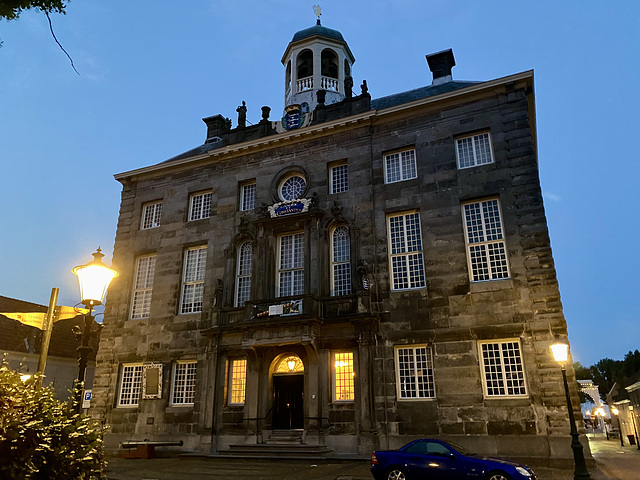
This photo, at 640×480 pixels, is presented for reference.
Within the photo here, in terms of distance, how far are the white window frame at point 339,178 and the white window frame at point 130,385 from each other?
1382cm

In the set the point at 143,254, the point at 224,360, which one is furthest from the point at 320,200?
the point at 143,254

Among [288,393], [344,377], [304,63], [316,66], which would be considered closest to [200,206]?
[316,66]

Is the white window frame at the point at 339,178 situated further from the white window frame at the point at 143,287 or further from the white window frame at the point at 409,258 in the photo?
the white window frame at the point at 143,287

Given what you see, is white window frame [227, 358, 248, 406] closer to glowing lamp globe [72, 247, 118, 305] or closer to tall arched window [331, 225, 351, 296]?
tall arched window [331, 225, 351, 296]

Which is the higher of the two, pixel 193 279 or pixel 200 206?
pixel 200 206

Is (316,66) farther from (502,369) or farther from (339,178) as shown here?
(502,369)

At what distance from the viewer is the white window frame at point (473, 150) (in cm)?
2135

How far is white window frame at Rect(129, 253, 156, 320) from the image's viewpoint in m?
26.0

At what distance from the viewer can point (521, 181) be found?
19906mm

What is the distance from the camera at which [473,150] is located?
71.2 feet

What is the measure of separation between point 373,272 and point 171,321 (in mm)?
11091

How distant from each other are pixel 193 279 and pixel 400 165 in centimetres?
1257

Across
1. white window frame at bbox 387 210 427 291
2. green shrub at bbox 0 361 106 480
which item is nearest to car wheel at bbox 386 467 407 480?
green shrub at bbox 0 361 106 480

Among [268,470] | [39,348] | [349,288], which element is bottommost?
[268,470]
